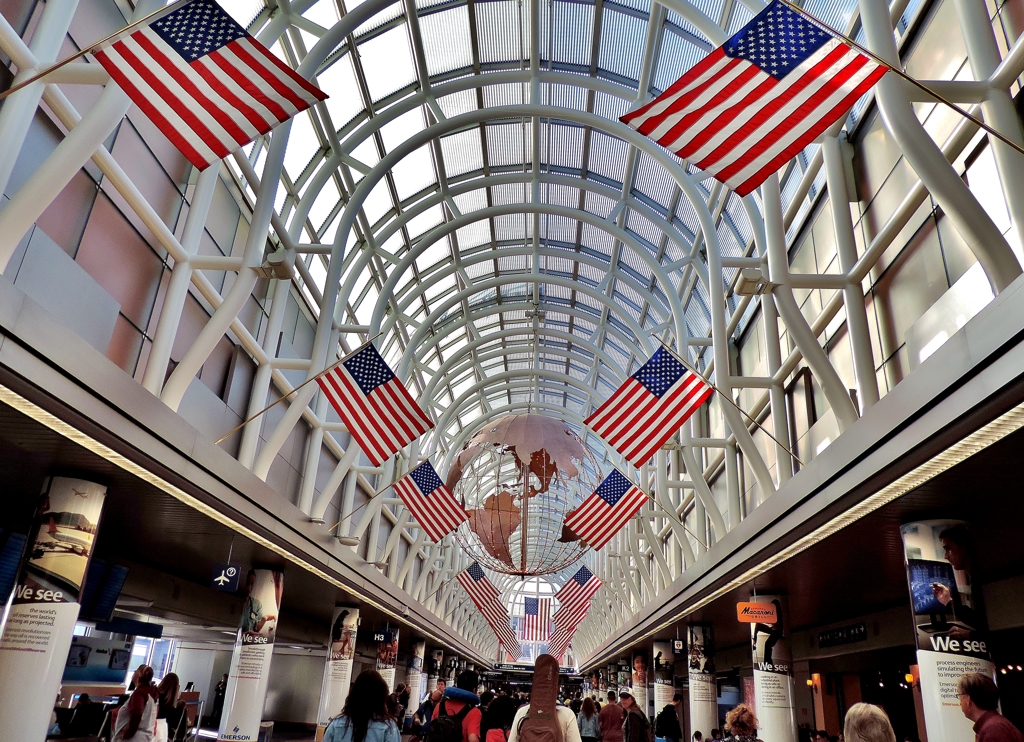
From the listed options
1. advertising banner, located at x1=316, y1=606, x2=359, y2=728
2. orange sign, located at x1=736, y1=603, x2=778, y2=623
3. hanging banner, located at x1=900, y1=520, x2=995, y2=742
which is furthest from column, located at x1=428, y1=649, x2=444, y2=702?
hanging banner, located at x1=900, y1=520, x2=995, y2=742

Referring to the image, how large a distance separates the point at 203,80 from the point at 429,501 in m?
13.0

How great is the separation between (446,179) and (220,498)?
13.1 m

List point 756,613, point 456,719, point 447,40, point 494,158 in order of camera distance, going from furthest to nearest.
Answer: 1. point 494,158
2. point 447,40
3. point 756,613
4. point 456,719

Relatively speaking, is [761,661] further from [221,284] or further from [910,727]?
[221,284]

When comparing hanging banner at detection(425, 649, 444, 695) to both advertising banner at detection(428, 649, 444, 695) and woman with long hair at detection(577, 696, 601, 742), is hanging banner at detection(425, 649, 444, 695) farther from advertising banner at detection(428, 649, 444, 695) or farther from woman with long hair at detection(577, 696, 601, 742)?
woman with long hair at detection(577, 696, 601, 742)

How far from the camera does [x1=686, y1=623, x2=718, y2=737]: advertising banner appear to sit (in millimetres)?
19141

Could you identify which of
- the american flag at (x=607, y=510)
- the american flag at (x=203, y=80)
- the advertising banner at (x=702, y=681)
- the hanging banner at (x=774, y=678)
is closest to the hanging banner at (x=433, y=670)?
the advertising banner at (x=702, y=681)

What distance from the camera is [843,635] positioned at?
1700 cm

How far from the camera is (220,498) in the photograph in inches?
410

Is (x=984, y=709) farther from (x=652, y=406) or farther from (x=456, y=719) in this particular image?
(x=652, y=406)

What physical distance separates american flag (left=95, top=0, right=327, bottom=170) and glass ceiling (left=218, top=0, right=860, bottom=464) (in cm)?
522

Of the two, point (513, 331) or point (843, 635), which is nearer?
point (843, 635)

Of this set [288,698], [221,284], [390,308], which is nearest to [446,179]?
[390,308]

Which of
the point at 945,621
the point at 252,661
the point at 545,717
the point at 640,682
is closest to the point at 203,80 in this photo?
the point at 545,717
